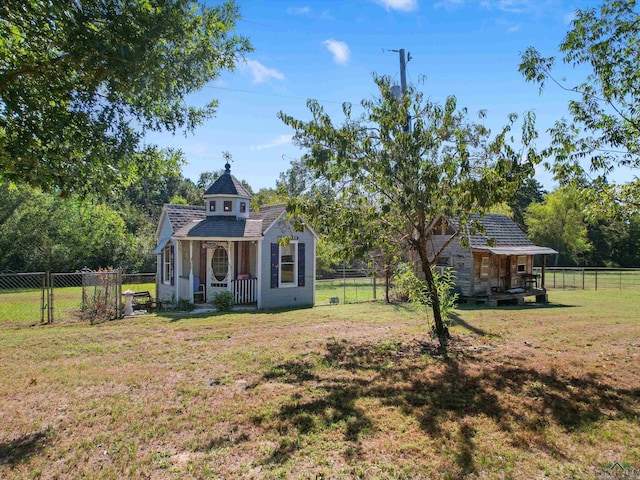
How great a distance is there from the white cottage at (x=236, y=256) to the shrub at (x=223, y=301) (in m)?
0.72

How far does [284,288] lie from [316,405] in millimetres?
10793

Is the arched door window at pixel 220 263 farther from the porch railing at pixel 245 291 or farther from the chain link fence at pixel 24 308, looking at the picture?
the chain link fence at pixel 24 308

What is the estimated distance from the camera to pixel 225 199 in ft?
54.7

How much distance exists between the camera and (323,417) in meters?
4.98

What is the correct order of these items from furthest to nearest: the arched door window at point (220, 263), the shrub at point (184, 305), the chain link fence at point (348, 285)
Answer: the chain link fence at point (348, 285) < the arched door window at point (220, 263) < the shrub at point (184, 305)

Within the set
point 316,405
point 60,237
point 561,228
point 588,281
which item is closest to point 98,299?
point 316,405

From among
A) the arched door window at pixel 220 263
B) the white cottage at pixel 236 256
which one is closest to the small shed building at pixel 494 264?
the white cottage at pixel 236 256

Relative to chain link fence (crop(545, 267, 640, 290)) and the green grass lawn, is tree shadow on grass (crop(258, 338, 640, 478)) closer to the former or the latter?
the green grass lawn

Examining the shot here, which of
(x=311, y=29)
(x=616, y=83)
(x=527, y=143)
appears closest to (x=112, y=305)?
(x=311, y=29)

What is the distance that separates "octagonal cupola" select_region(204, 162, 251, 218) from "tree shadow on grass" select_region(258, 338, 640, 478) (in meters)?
10.2

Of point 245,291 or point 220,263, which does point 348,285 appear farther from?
point 220,263

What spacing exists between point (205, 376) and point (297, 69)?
342 inches

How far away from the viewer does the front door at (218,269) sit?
15.7 meters

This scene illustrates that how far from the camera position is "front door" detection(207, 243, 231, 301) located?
15734mm
